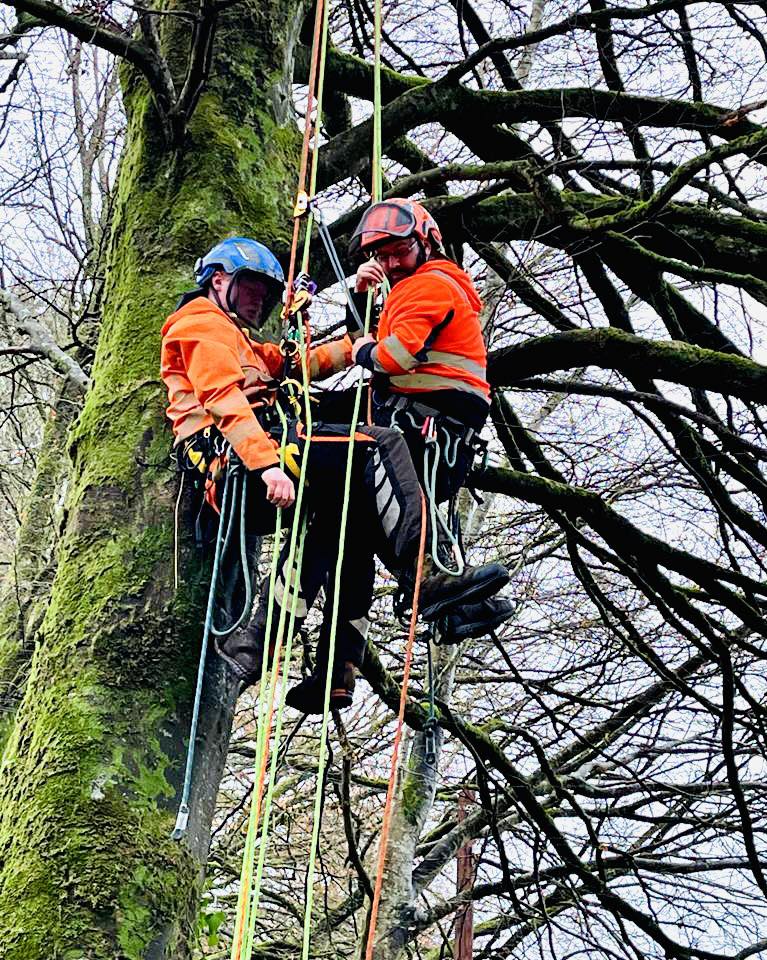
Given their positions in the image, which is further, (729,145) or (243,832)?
(243,832)

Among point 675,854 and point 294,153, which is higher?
point 294,153

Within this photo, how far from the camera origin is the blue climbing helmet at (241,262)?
4.24 metres

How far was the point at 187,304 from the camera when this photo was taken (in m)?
4.22

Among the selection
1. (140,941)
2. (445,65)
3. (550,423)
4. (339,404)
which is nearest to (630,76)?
(445,65)

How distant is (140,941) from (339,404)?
2.07 meters

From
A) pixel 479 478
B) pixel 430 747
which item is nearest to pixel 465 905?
pixel 430 747

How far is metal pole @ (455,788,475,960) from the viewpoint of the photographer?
24.5 ft

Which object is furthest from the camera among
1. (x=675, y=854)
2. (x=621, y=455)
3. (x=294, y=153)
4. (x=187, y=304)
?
(x=621, y=455)

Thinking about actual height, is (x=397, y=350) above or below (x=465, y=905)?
above

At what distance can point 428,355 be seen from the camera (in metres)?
4.36

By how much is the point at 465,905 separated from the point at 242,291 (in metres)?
4.65

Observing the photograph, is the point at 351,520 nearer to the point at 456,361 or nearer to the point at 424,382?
the point at 424,382

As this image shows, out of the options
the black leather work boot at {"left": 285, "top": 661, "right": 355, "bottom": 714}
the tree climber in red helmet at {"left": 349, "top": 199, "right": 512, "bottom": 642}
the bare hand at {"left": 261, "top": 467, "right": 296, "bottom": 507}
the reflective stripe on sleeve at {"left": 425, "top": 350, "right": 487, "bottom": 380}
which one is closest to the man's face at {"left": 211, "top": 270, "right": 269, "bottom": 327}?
the tree climber in red helmet at {"left": 349, "top": 199, "right": 512, "bottom": 642}

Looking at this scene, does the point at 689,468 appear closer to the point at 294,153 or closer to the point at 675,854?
the point at 294,153
